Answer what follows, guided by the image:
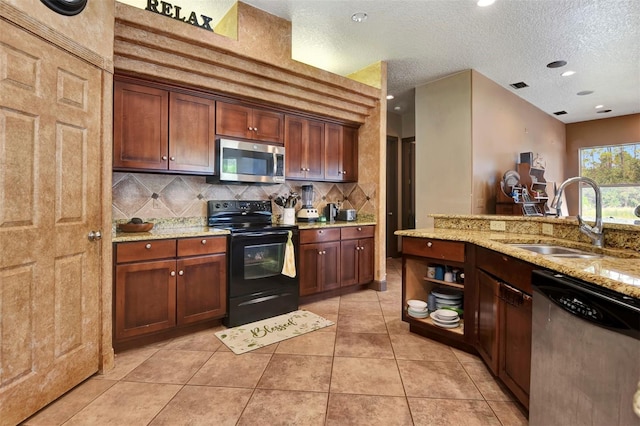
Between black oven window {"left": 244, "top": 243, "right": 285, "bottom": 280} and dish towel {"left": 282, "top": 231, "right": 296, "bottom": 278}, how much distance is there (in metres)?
0.05

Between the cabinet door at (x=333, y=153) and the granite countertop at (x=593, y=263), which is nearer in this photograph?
the granite countertop at (x=593, y=263)

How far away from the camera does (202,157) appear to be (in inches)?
117

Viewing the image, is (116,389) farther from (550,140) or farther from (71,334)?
(550,140)

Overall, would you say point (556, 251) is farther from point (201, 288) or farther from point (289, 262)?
point (201, 288)

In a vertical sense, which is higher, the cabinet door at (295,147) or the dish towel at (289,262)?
the cabinet door at (295,147)

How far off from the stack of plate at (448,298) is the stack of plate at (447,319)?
108mm

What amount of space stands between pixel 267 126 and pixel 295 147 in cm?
43

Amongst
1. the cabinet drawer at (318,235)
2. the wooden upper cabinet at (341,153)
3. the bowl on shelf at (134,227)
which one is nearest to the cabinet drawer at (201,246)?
the bowl on shelf at (134,227)

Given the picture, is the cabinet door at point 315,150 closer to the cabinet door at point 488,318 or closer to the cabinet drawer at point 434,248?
the cabinet drawer at point 434,248

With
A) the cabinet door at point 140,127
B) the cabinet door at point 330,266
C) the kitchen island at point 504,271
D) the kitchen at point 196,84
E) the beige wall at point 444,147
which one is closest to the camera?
the kitchen island at point 504,271

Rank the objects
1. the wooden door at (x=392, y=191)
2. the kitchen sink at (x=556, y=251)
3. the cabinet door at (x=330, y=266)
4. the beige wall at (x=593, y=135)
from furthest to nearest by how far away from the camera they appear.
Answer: the beige wall at (x=593, y=135)
the wooden door at (x=392, y=191)
the cabinet door at (x=330, y=266)
the kitchen sink at (x=556, y=251)

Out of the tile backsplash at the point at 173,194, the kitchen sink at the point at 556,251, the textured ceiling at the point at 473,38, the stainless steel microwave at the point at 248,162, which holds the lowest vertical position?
the kitchen sink at the point at 556,251

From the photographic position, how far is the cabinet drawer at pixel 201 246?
8.33 ft

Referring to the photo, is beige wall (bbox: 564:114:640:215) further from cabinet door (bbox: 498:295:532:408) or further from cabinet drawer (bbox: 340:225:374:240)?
cabinet door (bbox: 498:295:532:408)
